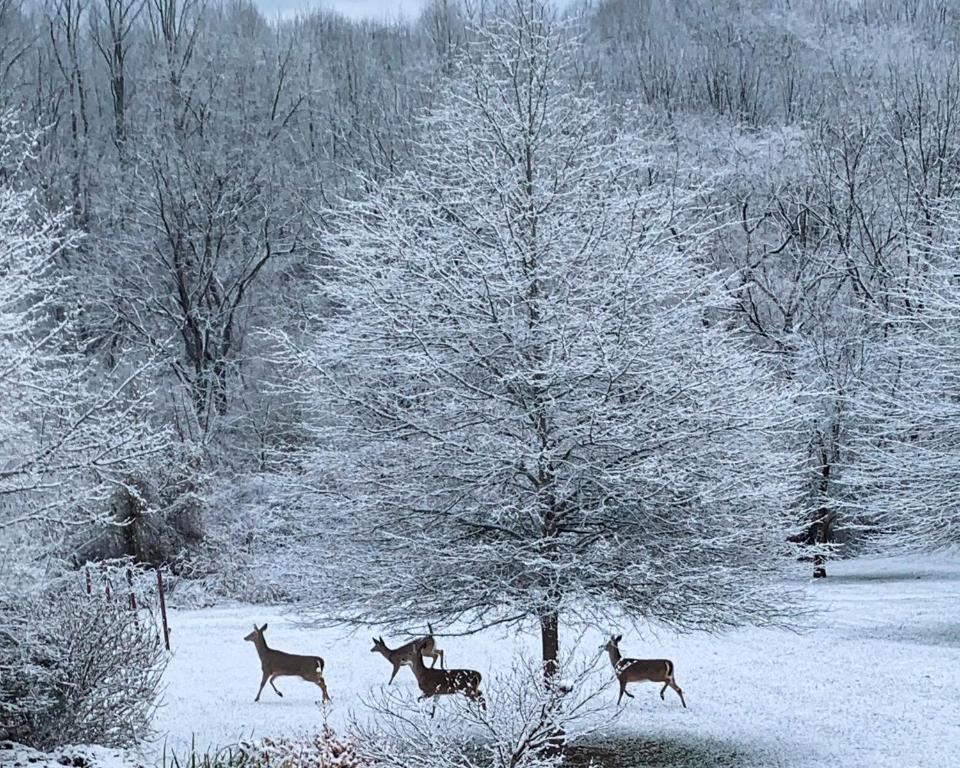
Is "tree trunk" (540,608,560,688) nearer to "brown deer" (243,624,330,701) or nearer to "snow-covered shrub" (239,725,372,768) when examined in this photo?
"snow-covered shrub" (239,725,372,768)

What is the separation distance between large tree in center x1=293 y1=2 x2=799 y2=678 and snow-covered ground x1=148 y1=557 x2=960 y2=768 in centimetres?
95

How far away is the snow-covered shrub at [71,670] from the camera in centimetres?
899

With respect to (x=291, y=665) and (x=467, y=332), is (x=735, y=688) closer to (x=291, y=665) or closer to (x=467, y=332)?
(x=291, y=665)

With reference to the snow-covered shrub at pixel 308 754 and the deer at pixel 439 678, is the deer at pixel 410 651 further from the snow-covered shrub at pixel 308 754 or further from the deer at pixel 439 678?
the snow-covered shrub at pixel 308 754

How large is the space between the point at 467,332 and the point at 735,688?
24.6 feet

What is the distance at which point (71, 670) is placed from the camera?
9.55 m

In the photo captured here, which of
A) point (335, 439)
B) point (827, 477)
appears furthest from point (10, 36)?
point (335, 439)

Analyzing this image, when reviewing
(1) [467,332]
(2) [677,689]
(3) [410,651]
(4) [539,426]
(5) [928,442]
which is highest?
(1) [467,332]

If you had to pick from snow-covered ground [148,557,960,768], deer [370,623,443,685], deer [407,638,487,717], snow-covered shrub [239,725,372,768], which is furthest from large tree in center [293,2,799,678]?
snow-covered shrub [239,725,372,768]

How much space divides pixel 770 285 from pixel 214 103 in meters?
19.3

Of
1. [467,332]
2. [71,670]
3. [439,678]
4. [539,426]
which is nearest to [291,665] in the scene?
[439,678]

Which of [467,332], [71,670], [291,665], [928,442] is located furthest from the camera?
[928,442]

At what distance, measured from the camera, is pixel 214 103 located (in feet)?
124

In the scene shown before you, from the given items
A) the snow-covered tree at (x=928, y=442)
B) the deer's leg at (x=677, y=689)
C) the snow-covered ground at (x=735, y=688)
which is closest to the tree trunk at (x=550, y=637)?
the snow-covered ground at (x=735, y=688)
